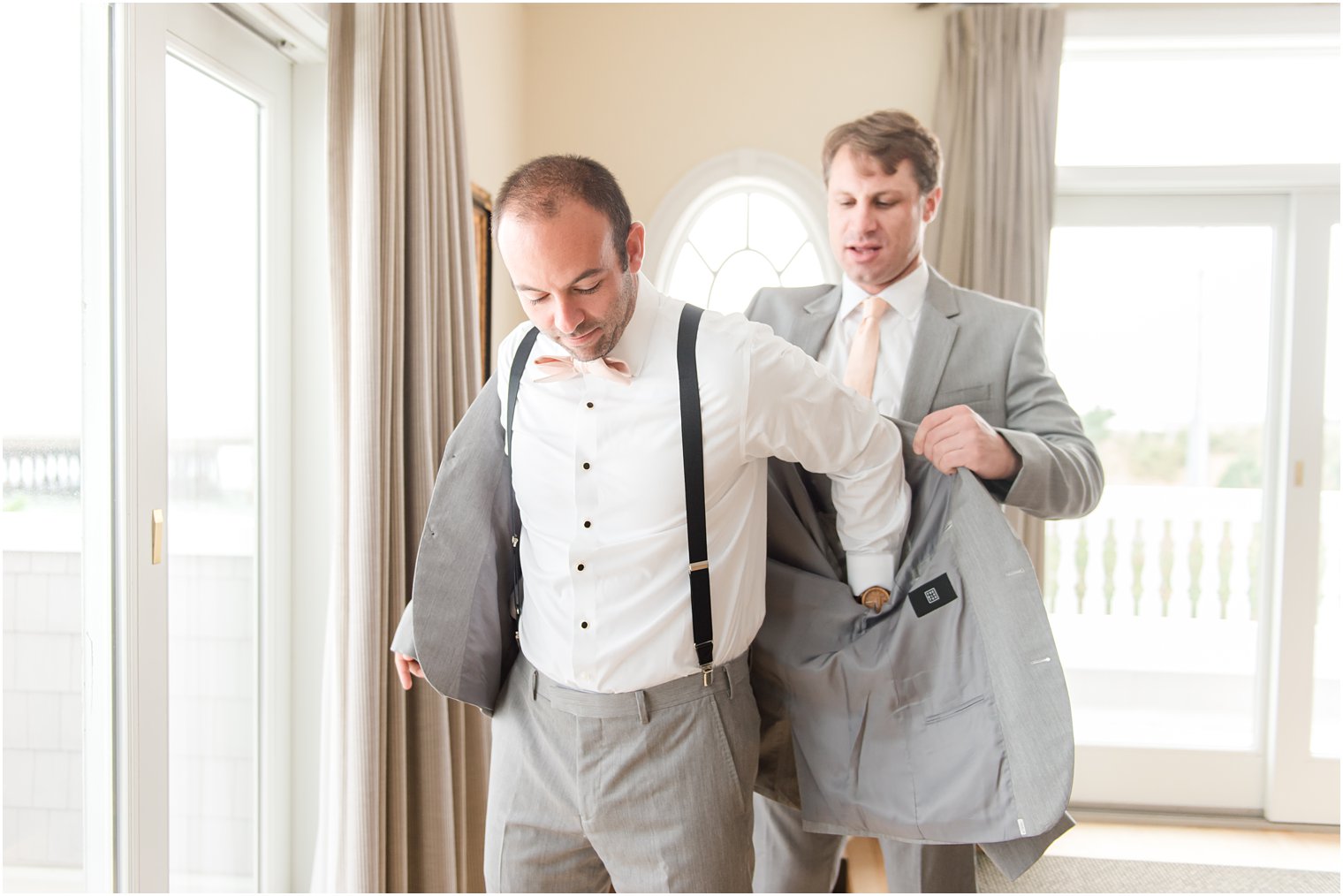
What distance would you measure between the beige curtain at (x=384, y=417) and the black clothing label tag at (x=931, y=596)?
3.85 ft

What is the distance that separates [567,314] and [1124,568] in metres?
3.34

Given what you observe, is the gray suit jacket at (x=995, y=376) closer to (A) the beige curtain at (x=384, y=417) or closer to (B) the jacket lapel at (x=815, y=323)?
(B) the jacket lapel at (x=815, y=323)

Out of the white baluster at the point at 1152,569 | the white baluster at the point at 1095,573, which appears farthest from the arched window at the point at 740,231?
the white baluster at the point at 1152,569

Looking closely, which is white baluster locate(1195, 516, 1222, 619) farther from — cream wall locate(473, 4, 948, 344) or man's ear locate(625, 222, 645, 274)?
man's ear locate(625, 222, 645, 274)

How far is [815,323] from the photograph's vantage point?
69.9 inches

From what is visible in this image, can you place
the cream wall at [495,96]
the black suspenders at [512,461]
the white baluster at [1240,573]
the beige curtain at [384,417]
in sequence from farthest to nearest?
the white baluster at [1240,573], the cream wall at [495,96], the beige curtain at [384,417], the black suspenders at [512,461]

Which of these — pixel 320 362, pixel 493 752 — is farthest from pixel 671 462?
pixel 320 362

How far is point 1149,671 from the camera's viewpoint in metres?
3.78

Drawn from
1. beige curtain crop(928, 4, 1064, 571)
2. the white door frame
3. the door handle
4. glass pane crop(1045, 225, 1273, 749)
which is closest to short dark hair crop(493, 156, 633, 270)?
the white door frame

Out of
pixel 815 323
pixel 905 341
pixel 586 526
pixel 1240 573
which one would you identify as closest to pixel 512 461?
pixel 586 526

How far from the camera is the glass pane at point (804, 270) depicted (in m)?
3.65

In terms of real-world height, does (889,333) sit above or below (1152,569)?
above

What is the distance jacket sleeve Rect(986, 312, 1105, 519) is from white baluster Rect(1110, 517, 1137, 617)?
2476 millimetres

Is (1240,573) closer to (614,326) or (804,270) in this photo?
(804,270)
